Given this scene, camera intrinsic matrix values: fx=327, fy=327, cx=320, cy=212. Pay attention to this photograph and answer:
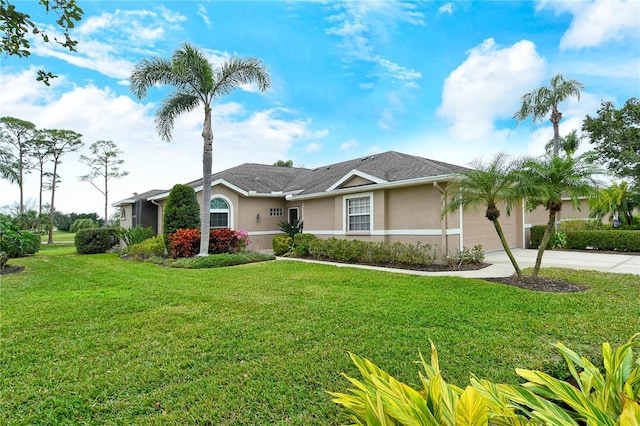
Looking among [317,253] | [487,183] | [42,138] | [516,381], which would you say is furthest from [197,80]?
[42,138]

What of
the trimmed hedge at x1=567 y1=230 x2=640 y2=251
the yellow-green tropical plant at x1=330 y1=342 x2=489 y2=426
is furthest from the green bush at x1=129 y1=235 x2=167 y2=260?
the trimmed hedge at x1=567 y1=230 x2=640 y2=251

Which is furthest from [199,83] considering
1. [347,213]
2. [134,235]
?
[134,235]

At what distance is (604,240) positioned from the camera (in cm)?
1470

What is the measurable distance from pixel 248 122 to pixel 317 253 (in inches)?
367

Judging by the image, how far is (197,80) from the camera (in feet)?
44.1

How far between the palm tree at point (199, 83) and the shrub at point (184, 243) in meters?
0.86

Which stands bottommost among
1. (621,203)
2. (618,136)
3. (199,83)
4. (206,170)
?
(621,203)

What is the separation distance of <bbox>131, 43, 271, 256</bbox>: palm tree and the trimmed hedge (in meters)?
16.0

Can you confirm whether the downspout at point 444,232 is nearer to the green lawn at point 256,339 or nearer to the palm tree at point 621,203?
the green lawn at point 256,339

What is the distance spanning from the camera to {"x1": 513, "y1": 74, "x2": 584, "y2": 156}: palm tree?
785 inches

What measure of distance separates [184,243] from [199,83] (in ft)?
22.1

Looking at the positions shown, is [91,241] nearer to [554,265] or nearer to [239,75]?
[239,75]

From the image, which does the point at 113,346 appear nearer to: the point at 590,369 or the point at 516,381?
the point at 516,381

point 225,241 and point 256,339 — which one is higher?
point 225,241
